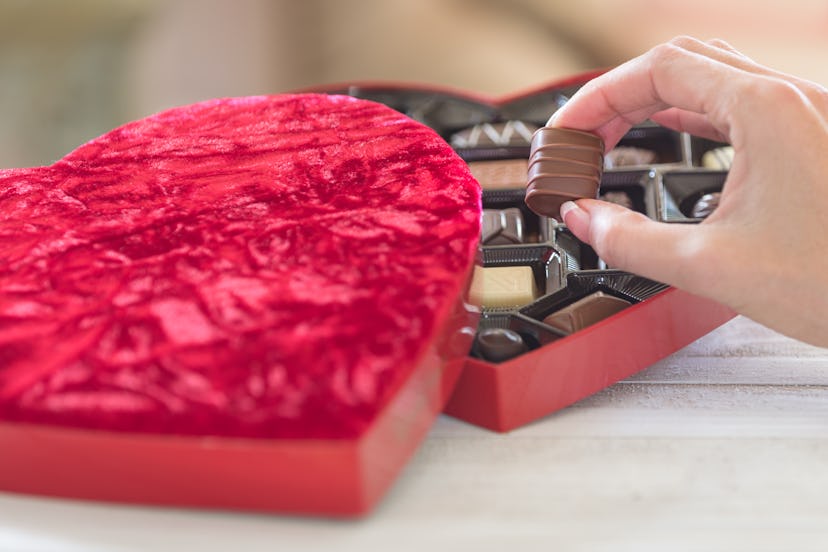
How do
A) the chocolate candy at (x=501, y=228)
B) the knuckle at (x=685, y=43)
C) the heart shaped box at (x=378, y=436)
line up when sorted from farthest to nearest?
the chocolate candy at (x=501, y=228), the knuckle at (x=685, y=43), the heart shaped box at (x=378, y=436)

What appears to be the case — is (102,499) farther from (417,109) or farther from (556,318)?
(417,109)

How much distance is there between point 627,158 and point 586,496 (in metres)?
0.63

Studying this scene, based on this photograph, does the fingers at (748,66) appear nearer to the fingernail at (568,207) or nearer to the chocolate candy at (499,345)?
the fingernail at (568,207)

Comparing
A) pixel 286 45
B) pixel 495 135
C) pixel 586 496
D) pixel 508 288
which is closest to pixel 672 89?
pixel 508 288

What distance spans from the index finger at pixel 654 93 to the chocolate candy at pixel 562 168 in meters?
0.02

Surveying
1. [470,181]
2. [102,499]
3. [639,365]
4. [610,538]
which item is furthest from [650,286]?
[102,499]

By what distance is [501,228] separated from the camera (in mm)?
975

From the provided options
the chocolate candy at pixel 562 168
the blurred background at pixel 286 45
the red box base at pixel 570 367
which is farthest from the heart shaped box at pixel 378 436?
the blurred background at pixel 286 45

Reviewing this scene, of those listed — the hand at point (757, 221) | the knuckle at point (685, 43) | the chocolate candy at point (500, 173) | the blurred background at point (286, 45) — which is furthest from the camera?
the blurred background at point (286, 45)

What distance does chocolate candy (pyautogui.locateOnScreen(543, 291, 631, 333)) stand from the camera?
0.75m

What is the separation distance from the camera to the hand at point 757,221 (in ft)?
2.12

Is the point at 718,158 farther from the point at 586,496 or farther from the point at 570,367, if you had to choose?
the point at 586,496

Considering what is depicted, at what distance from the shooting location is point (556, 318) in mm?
757

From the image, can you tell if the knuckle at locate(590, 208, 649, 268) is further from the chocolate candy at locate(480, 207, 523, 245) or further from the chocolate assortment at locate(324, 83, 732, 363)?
the chocolate candy at locate(480, 207, 523, 245)
